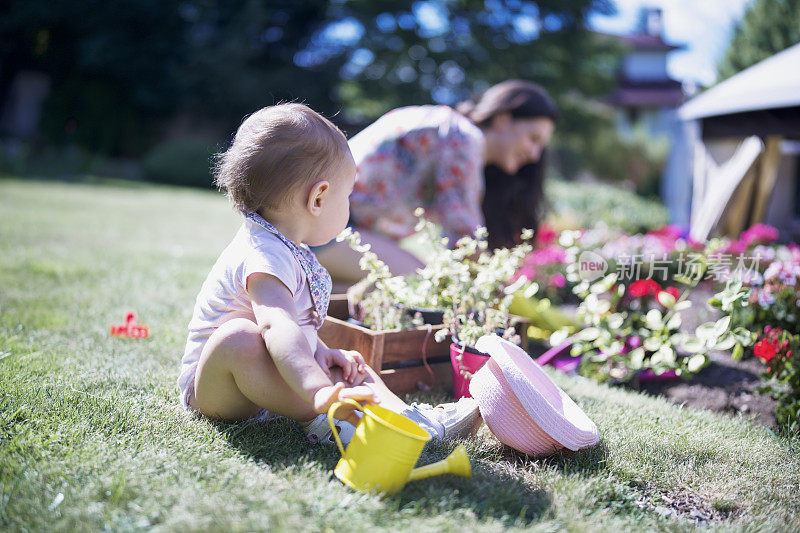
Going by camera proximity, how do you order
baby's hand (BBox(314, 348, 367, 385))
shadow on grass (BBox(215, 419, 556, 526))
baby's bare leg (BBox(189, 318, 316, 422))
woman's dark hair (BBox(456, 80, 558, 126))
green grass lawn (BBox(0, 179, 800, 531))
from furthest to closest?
woman's dark hair (BBox(456, 80, 558, 126)) < baby's hand (BBox(314, 348, 367, 385)) < baby's bare leg (BBox(189, 318, 316, 422)) < shadow on grass (BBox(215, 419, 556, 526)) < green grass lawn (BBox(0, 179, 800, 531))

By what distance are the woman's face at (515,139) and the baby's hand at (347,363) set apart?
213cm

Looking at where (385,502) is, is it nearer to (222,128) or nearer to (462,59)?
(462,59)

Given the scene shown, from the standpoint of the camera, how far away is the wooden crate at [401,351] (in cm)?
236

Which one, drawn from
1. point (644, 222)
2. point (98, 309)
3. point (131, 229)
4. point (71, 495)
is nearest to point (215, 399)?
point (71, 495)

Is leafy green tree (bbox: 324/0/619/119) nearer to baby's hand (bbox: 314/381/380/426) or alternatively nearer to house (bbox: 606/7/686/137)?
house (bbox: 606/7/686/137)

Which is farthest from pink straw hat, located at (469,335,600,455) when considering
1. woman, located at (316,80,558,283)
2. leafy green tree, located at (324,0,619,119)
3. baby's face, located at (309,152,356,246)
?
leafy green tree, located at (324,0,619,119)

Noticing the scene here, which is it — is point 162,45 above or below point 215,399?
above

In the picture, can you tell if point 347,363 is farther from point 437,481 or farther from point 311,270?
point 437,481

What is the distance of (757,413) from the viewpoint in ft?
8.71

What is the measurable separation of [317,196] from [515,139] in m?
2.08

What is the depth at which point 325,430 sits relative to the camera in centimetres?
191

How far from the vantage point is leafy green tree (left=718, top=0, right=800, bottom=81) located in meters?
6.82

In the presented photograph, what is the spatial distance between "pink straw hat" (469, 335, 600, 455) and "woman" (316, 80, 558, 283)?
1437 millimetres

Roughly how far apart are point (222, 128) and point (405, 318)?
74.9 ft
